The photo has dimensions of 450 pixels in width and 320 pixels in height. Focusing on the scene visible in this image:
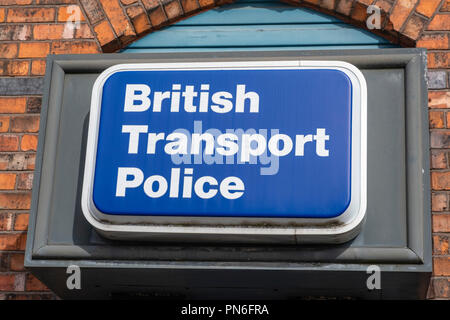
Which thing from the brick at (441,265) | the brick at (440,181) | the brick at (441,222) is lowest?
the brick at (441,265)

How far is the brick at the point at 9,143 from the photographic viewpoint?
12.8 ft

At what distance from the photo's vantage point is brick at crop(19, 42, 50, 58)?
406 centimetres

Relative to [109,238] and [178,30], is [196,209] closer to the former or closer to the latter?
[109,238]

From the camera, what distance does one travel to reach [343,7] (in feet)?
13.1

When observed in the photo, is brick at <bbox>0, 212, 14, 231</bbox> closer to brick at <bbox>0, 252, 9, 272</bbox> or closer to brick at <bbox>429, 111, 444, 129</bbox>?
brick at <bbox>0, 252, 9, 272</bbox>

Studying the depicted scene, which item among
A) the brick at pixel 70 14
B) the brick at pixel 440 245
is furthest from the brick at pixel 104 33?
the brick at pixel 440 245

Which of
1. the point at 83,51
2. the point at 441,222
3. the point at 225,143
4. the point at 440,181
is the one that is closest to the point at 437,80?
the point at 440,181

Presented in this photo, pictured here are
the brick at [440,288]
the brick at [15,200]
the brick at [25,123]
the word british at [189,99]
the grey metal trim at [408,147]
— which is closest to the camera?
the grey metal trim at [408,147]

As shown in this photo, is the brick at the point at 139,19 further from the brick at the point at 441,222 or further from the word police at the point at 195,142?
the brick at the point at 441,222

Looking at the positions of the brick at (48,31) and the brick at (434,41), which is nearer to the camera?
the brick at (434,41)

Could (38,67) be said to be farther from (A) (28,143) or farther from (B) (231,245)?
(B) (231,245)

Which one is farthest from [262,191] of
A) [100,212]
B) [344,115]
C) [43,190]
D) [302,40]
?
[302,40]

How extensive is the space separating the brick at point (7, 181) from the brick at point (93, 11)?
0.95 metres

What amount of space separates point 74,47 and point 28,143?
0.58m
